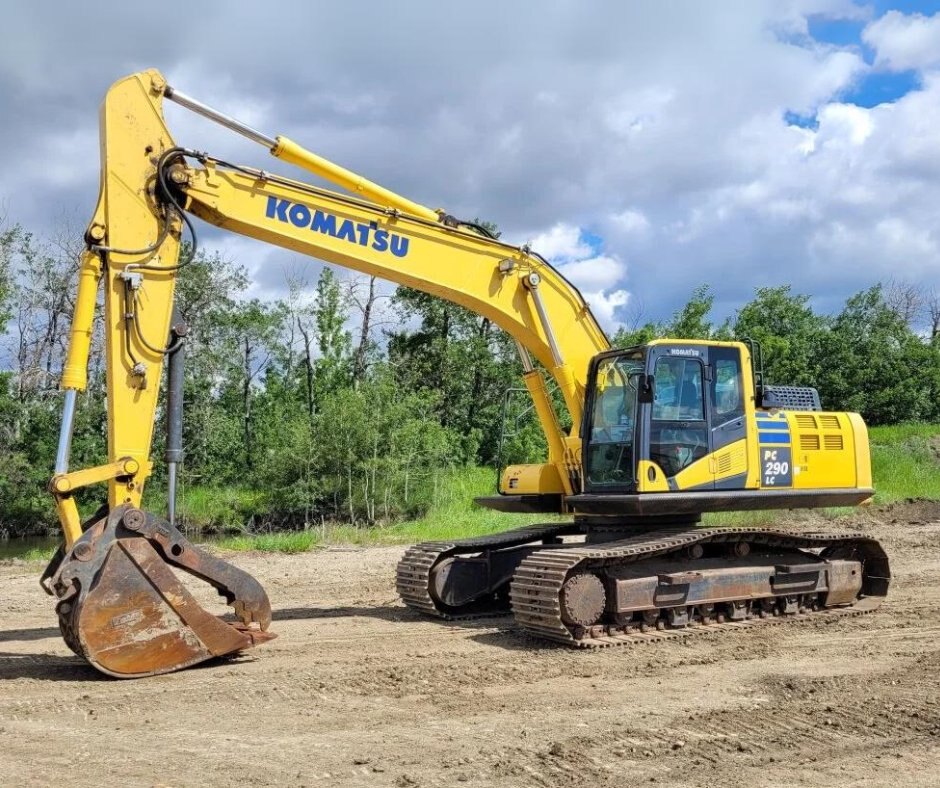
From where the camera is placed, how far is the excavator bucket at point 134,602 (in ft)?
22.8

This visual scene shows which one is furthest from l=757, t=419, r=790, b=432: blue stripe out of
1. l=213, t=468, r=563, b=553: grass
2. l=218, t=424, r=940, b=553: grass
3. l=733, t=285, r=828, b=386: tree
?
l=733, t=285, r=828, b=386: tree

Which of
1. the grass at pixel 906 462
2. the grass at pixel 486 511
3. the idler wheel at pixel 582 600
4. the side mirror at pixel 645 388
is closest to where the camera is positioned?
the idler wheel at pixel 582 600

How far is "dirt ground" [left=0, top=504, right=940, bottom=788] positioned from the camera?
529 cm

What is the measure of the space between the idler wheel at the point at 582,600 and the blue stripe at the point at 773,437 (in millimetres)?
2217

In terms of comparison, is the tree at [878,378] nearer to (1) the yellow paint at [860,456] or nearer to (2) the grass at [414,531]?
(2) the grass at [414,531]

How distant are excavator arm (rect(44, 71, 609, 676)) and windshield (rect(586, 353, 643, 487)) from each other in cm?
29

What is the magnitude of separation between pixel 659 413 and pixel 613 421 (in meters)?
0.46

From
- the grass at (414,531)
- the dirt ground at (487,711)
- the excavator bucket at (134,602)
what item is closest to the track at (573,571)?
the dirt ground at (487,711)

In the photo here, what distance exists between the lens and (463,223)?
9.52 metres

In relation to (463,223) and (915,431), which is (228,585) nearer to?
(463,223)

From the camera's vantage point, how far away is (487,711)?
21.3 feet

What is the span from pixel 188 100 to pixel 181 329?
1.87 m

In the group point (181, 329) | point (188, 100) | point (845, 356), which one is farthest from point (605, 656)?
point (845, 356)

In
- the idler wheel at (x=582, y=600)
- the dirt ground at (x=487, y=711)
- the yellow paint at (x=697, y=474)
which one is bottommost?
the dirt ground at (x=487, y=711)
